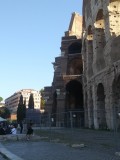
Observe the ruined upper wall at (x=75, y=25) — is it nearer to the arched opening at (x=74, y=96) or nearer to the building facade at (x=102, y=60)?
the arched opening at (x=74, y=96)

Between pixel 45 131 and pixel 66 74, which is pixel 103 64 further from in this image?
pixel 66 74

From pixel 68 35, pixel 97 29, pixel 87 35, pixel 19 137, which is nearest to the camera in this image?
pixel 19 137

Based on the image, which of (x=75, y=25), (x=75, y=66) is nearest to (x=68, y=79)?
(x=75, y=66)

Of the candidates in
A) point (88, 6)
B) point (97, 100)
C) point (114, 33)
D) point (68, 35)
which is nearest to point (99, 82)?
point (97, 100)

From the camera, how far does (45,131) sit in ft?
114

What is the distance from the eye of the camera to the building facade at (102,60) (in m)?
36.8

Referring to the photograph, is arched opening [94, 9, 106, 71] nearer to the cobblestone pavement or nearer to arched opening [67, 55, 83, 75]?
the cobblestone pavement

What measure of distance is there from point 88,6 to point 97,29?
7.35m

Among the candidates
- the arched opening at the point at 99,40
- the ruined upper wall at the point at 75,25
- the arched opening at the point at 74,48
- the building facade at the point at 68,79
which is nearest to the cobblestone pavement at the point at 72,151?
the arched opening at the point at 99,40

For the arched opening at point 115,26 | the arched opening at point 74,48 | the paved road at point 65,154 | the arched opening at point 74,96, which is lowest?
the paved road at point 65,154

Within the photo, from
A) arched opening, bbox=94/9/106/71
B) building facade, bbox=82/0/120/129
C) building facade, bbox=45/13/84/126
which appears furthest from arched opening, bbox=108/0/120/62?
building facade, bbox=45/13/84/126

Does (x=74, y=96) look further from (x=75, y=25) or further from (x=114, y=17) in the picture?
(x=114, y=17)

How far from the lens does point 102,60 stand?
4275 cm

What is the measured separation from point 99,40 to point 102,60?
2.54 metres
